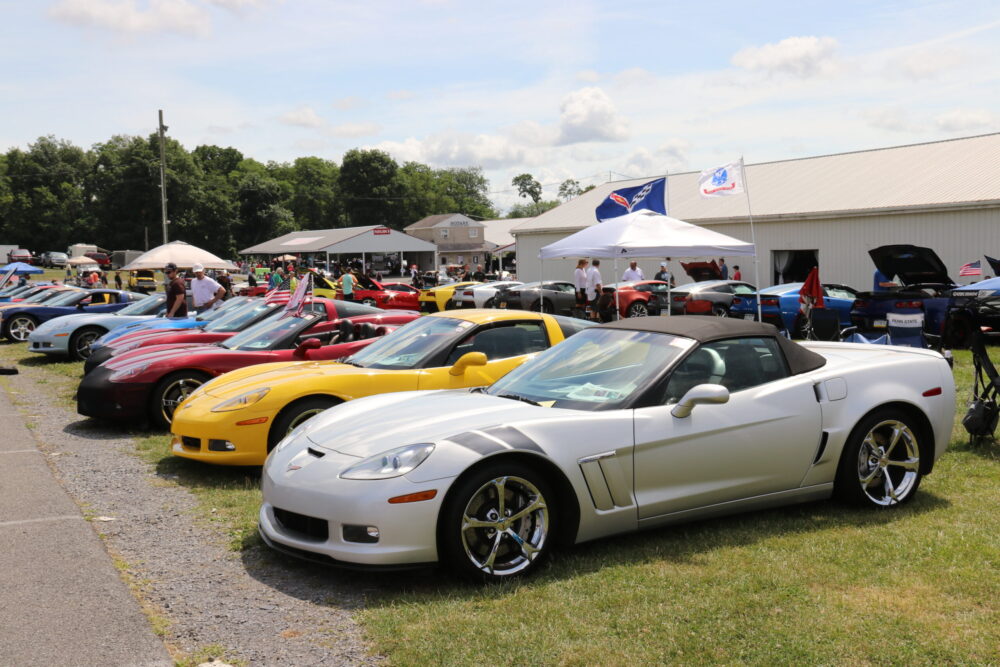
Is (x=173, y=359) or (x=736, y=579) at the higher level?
(x=173, y=359)

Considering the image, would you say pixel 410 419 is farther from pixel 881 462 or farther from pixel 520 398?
pixel 881 462

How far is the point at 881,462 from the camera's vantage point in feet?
18.1

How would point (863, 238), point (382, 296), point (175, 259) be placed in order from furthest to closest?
point (382, 296), point (863, 238), point (175, 259)

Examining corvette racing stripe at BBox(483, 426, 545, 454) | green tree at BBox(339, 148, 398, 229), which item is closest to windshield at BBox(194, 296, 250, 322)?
corvette racing stripe at BBox(483, 426, 545, 454)

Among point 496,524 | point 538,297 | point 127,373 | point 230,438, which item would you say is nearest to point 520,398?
point 496,524

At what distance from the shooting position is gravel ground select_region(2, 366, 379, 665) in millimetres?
3783

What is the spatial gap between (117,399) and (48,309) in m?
12.5

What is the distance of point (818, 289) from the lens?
42.9 feet

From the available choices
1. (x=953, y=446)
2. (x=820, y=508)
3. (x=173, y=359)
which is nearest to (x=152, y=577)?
(x=820, y=508)

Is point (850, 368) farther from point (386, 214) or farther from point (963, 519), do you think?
point (386, 214)

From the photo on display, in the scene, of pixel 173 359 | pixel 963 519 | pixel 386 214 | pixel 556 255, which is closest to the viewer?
pixel 963 519

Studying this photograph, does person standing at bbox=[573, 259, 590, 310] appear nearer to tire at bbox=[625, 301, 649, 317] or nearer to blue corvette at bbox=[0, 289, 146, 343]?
tire at bbox=[625, 301, 649, 317]

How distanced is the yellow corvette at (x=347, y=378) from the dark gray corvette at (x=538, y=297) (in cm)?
1826

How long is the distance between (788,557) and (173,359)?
21.9 feet
